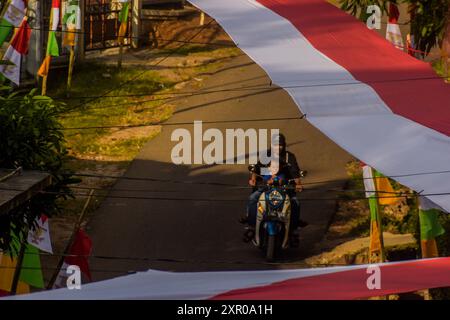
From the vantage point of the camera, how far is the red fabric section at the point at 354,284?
8.30 meters

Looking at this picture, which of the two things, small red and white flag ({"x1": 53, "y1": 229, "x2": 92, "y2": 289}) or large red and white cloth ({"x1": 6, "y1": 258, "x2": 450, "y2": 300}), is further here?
small red and white flag ({"x1": 53, "y1": 229, "x2": 92, "y2": 289})

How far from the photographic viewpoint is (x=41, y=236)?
41.5 ft

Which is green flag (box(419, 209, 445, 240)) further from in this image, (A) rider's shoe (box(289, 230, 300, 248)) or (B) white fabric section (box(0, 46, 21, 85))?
(B) white fabric section (box(0, 46, 21, 85))

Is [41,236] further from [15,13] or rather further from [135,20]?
[135,20]

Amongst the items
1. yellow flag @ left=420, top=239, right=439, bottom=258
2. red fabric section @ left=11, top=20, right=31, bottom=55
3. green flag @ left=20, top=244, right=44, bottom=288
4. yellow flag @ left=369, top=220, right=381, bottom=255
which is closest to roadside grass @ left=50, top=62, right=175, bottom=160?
red fabric section @ left=11, top=20, right=31, bottom=55

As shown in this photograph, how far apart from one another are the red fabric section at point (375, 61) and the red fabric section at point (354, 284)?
10.0 ft

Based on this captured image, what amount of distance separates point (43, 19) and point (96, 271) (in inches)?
324

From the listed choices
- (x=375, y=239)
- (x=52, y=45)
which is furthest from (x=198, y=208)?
(x=52, y=45)

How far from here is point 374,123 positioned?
12.0m

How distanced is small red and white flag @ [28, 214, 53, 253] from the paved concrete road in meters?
0.85

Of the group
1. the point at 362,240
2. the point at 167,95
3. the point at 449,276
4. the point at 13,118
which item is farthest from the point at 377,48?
the point at 167,95

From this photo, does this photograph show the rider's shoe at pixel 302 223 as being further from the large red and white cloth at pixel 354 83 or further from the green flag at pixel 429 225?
the large red and white cloth at pixel 354 83

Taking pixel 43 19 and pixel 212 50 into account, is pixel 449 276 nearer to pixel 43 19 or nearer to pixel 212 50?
pixel 43 19

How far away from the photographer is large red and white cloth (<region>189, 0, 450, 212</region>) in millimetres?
11203
